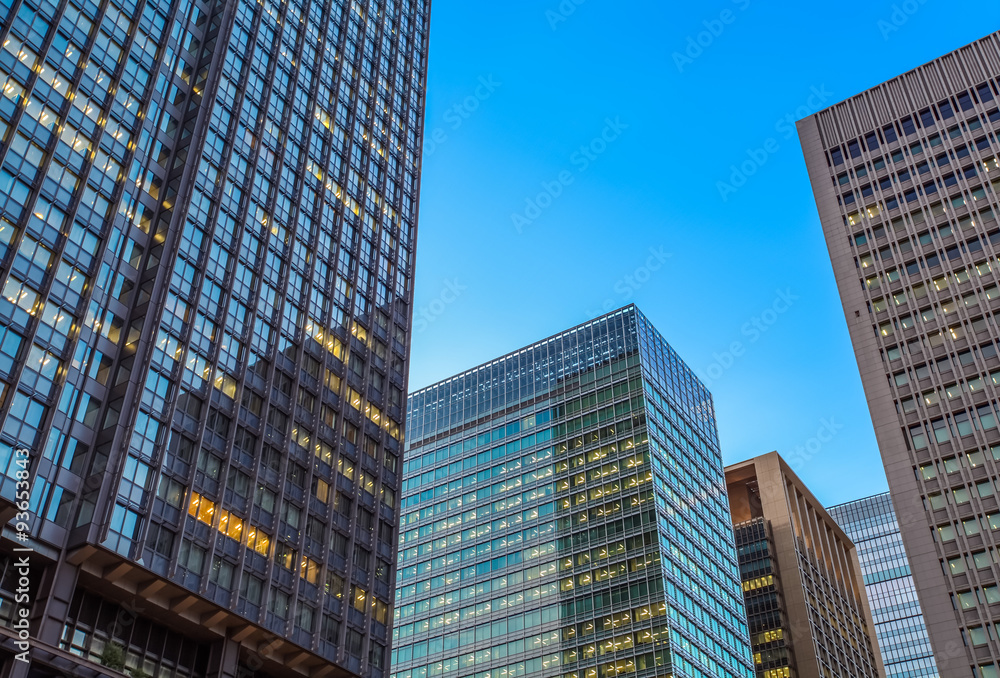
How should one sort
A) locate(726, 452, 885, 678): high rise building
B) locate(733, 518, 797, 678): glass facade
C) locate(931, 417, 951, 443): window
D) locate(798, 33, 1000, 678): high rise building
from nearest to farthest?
locate(798, 33, 1000, 678): high rise building, locate(931, 417, 951, 443): window, locate(733, 518, 797, 678): glass facade, locate(726, 452, 885, 678): high rise building

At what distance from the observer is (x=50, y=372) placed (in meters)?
54.0

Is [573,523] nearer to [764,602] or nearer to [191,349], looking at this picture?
[764,602]

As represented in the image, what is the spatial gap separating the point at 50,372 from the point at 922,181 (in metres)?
83.6

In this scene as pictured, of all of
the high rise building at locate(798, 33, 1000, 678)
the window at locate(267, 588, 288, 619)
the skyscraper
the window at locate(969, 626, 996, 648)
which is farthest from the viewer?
the skyscraper

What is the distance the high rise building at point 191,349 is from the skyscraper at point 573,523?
46503mm

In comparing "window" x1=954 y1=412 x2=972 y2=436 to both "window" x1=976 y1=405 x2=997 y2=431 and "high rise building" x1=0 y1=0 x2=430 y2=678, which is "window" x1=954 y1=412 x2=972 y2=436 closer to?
"window" x1=976 y1=405 x2=997 y2=431

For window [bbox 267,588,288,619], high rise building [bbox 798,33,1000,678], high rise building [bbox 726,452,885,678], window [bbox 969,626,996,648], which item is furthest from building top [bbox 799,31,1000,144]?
high rise building [bbox 726,452,885,678]

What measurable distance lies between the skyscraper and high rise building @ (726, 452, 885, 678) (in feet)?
83.7

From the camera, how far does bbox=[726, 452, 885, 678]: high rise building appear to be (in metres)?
152

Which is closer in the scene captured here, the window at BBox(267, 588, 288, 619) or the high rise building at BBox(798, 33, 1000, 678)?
the window at BBox(267, 588, 288, 619)

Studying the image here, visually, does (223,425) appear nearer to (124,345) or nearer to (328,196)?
(124,345)

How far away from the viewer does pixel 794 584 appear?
158 metres

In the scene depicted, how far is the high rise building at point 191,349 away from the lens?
52906 mm

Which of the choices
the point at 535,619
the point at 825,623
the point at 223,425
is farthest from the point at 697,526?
the point at 223,425
